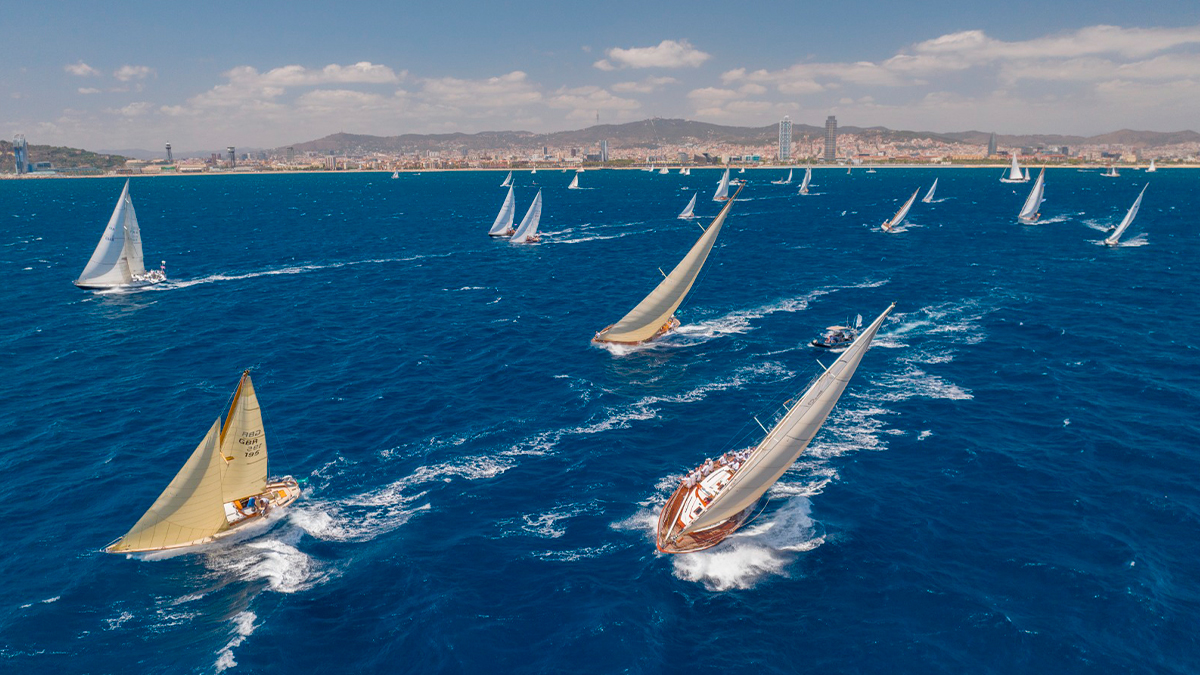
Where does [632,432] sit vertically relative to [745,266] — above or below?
below

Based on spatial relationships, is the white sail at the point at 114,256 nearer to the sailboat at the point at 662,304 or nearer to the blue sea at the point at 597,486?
the blue sea at the point at 597,486

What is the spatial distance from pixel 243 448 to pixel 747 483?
104ft

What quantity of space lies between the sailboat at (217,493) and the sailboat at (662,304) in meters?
42.9

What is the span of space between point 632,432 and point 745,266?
80668mm

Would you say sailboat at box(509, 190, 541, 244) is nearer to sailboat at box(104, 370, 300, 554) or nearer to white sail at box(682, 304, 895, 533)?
sailboat at box(104, 370, 300, 554)

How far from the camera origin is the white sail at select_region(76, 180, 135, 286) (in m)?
103

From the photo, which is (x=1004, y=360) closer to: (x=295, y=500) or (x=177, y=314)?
(x=295, y=500)

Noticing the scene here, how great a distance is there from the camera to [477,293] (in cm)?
10844

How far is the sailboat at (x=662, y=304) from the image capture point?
247ft

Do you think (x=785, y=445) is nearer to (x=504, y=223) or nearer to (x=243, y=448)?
(x=243, y=448)

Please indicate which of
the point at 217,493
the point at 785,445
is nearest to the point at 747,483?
the point at 785,445

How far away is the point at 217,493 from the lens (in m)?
40.2

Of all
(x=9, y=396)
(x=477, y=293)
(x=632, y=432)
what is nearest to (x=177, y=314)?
(x=9, y=396)

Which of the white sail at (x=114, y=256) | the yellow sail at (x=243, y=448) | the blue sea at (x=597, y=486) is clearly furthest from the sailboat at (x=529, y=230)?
the yellow sail at (x=243, y=448)
